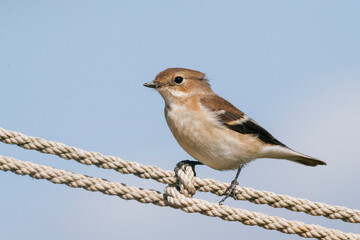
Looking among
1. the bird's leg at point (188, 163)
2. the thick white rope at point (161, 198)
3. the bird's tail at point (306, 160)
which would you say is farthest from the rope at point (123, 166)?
the bird's tail at point (306, 160)

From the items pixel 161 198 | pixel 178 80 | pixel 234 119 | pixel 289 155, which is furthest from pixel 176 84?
pixel 161 198

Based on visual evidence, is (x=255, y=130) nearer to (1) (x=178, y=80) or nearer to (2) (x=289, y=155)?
(2) (x=289, y=155)

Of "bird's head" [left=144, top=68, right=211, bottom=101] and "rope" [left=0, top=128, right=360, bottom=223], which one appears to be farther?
"bird's head" [left=144, top=68, right=211, bottom=101]

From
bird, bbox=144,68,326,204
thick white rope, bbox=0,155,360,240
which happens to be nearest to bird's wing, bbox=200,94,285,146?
bird, bbox=144,68,326,204

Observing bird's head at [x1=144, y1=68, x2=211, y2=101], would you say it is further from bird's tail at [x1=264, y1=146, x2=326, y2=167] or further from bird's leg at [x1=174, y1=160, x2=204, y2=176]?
bird's tail at [x1=264, y1=146, x2=326, y2=167]

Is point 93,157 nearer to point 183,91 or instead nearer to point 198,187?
point 198,187

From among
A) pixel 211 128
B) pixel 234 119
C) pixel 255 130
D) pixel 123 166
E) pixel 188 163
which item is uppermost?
pixel 234 119

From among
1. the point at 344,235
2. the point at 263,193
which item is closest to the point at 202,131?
the point at 263,193

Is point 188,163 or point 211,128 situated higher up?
point 211,128

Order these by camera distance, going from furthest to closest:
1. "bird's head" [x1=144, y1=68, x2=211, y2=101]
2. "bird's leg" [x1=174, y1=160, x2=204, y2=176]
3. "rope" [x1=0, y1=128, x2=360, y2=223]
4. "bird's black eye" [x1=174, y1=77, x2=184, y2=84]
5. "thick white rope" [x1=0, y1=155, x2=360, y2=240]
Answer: "bird's black eye" [x1=174, y1=77, x2=184, y2=84] → "bird's head" [x1=144, y1=68, x2=211, y2=101] → "bird's leg" [x1=174, y1=160, x2=204, y2=176] → "rope" [x1=0, y1=128, x2=360, y2=223] → "thick white rope" [x1=0, y1=155, x2=360, y2=240]
